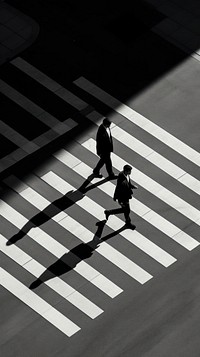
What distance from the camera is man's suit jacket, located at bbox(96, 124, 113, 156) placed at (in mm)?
31250

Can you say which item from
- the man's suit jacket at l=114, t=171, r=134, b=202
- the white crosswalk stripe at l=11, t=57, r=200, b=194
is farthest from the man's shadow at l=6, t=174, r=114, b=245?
the man's suit jacket at l=114, t=171, r=134, b=202

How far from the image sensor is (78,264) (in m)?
29.9

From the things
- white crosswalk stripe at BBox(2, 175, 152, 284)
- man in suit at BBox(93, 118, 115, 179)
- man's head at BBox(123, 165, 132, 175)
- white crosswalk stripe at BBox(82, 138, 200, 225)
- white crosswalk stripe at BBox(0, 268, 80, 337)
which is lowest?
white crosswalk stripe at BBox(0, 268, 80, 337)

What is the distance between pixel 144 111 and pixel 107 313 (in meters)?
8.70

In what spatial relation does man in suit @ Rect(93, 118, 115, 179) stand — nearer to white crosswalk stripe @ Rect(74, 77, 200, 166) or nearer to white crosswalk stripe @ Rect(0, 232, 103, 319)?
white crosswalk stripe @ Rect(74, 77, 200, 166)

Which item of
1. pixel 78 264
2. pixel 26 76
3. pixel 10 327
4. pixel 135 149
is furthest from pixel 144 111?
pixel 10 327

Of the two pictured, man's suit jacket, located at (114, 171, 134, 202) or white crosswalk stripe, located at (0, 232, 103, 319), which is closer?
white crosswalk stripe, located at (0, 232, 103, 319)

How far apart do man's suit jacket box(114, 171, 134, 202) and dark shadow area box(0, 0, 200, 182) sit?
13.7ft

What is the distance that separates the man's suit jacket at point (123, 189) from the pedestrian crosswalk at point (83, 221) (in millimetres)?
1322

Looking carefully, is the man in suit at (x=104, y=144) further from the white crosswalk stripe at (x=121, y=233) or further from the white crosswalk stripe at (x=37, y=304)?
the white crosswalk stripe at (x=37, y=304)

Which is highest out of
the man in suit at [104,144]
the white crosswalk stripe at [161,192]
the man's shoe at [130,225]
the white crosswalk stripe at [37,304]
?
the man in suit at [104,144]

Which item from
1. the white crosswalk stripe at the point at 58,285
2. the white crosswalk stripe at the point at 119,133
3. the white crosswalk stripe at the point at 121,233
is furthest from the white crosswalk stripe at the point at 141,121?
the white crosswalk stripe at the point at 58,285

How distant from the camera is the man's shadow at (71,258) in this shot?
97.2ft

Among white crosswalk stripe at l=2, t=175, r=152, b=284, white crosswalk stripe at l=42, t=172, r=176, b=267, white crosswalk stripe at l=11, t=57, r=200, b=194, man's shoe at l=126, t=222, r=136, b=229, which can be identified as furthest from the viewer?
white crosswalk stripe at l=11, t=57, r=200, b=194
